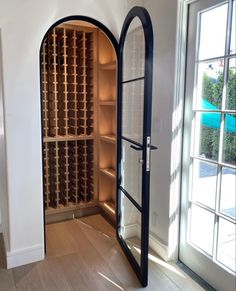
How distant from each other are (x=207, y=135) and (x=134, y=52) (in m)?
0.91

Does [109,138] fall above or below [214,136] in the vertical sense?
below

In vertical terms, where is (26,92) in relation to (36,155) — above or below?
above

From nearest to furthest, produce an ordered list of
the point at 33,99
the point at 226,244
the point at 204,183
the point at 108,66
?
the point at 226,244 < the point at 204,183 < the point at 33,99 < the point at 108,66

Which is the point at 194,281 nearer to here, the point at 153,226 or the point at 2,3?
the point at 153,226

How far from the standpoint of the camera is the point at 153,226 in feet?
7.90

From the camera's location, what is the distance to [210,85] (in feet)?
5.99

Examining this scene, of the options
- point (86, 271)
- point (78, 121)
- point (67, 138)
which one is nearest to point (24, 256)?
point (86, 271)

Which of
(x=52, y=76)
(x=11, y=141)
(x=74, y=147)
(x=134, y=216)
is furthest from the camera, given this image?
(x=74, y=147)

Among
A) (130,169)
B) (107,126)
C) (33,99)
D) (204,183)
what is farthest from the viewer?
(107,126)

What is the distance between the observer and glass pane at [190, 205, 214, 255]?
1917mm

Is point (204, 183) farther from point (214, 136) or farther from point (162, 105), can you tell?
point (162, 105)

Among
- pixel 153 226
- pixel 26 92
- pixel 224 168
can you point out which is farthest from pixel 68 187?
pixel 224 168

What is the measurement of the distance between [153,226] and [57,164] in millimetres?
1212

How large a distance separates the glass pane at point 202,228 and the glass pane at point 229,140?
17.5 inches
